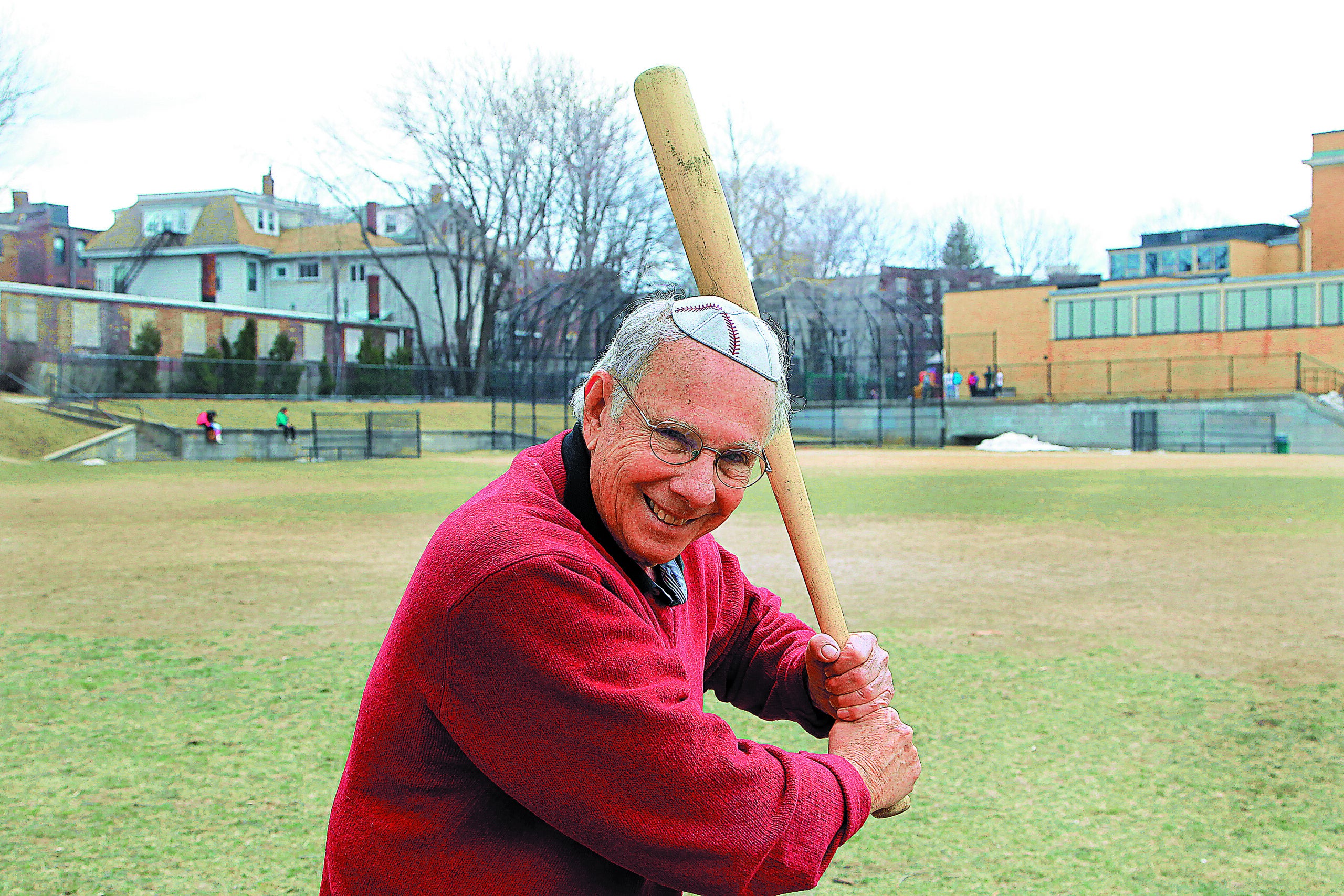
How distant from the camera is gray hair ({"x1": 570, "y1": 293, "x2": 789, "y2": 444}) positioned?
79.0 inches

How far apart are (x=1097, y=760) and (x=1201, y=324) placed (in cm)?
5045

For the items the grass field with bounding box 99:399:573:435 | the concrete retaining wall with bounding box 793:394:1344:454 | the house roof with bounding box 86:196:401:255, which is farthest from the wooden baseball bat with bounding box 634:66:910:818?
the house roof with bounding box 86:196:401:255

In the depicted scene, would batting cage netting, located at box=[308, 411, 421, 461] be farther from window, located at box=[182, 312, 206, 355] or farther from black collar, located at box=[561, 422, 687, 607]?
black collar, located at box=[561, 422, 687, 607]

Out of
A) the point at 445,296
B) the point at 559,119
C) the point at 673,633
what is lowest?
the point at 673,633

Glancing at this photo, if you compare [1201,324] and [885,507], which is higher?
[1201,324]

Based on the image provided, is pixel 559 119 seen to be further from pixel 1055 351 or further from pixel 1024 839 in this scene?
pixel 1024 839

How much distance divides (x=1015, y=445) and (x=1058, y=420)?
4.82 metres

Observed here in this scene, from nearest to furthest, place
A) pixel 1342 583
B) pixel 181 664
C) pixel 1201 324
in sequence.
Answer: pixel 181 664
pixel 1342 583
pixel 1201 324

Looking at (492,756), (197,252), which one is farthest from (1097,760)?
(197,252)

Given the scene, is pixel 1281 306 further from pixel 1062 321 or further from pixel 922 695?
pixel 922 695

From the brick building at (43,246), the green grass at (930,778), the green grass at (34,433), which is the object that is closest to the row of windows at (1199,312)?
the green grass at (34,433)

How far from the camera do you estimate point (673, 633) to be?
2.16 metres

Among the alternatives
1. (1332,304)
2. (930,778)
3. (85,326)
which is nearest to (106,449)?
(85,326)

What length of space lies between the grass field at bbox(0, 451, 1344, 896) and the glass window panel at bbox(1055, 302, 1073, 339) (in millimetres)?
41484
